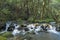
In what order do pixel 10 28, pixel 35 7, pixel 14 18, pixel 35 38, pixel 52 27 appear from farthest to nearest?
pixel 14 18 < pixel 35 7 < pixel 52 27 < pixel 10 28 < pixel 35 38

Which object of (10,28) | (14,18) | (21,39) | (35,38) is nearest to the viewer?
(21,39)

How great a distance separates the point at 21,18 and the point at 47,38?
13210 mm

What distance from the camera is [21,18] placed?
28.5 metres

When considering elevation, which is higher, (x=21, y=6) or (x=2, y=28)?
(x=21, y=6)

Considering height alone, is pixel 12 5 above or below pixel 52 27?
above

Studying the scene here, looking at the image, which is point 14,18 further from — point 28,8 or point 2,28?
point 2,28

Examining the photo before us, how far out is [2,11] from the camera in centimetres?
2578

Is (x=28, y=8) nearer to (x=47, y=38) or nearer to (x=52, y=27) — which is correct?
(x=52, y=27)

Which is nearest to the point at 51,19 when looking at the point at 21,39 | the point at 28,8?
the point at 28,8

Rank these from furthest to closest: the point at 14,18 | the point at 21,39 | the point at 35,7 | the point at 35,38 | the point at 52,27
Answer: the point at 14,18 < the point at 35,7 < the point at 52,27 < the point at 35,38 < the point at 21,39

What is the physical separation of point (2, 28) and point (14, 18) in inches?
287

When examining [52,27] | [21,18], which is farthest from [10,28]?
[21,18]

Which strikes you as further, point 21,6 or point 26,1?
point 21,6

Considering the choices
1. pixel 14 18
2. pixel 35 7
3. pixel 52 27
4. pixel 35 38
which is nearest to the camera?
pixel 35 38
